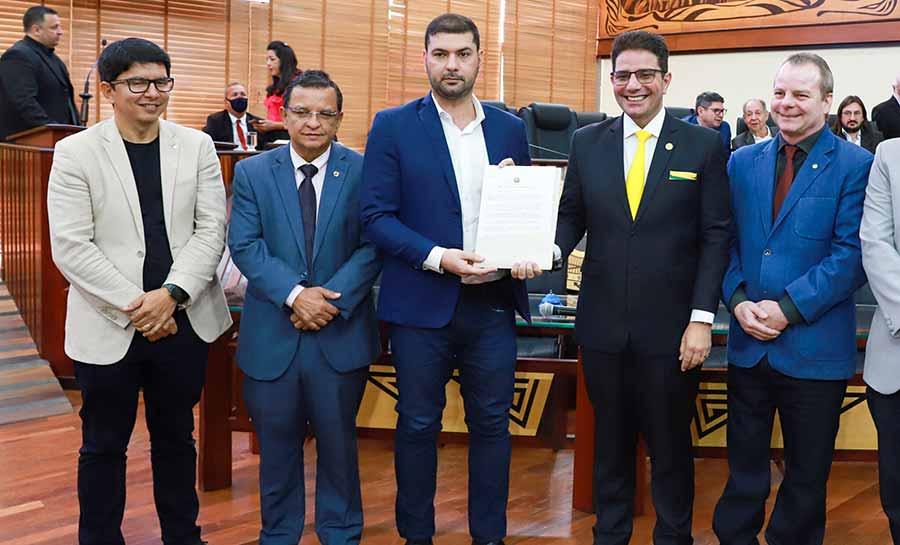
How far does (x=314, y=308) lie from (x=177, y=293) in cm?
34

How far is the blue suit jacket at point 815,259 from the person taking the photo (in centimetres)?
225

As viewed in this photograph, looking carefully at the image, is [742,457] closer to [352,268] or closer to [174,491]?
[352,268]

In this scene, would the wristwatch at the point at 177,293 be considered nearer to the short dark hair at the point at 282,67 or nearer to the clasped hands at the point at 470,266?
the clasped hands at the point at 470,266

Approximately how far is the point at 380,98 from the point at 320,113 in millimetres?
6891

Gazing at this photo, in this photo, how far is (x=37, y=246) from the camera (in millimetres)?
4531

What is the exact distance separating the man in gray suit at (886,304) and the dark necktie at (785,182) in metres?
0.18

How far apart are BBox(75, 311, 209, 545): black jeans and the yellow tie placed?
1.17 metres

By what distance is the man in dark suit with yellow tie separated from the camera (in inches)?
92.0

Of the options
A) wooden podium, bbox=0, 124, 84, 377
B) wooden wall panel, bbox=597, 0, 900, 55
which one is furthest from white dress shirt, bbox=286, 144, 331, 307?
wooden wall panel, bbox=597, 0, 900, 55

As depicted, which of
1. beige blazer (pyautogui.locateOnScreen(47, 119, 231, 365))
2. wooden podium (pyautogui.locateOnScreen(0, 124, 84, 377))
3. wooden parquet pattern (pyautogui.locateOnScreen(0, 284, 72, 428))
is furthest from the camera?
wooden podium (pyautogui.locateOnScreen(0, 124, 84, 377))

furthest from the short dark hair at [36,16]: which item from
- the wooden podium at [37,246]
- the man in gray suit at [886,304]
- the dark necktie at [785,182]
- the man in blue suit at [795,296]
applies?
the man in gray suit at [886,304]

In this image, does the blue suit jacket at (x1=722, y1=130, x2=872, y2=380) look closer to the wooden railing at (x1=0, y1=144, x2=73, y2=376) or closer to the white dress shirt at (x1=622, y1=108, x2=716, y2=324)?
the white dress shirt at (x1=622, y1=108, x2=716, y2=324)

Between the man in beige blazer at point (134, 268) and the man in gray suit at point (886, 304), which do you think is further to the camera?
the man in beige blazer at point (134, 268)

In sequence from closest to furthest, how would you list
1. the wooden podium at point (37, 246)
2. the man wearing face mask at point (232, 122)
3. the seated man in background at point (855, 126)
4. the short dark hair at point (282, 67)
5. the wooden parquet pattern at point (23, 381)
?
1. the wooden parquet pattern at point (23, 381)
2. the wooden podium at point (37, 246)
3. the short dark hair at point (282, 67)
4. the man wearing face mask at point (232, 122)
5. the seated man in background at point (855, 126)
